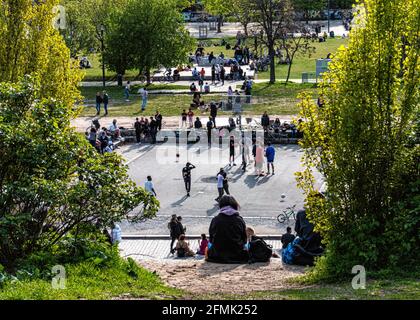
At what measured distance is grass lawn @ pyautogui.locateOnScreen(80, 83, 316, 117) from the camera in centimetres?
4606

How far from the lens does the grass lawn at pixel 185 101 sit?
151ft

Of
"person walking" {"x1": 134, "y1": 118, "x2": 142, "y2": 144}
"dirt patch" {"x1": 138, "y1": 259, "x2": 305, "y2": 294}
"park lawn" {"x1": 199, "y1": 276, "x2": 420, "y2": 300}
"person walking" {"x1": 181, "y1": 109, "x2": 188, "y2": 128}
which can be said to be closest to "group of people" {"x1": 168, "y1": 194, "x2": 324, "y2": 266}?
"dirt patch" {"x1": 138, "y1": 259, "x2": 305, "y2": 294}

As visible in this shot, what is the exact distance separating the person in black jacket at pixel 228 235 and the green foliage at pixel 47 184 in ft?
5.97

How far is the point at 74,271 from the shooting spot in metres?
15.5

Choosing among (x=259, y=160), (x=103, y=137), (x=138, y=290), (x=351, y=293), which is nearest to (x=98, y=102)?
(x=103, y=137)

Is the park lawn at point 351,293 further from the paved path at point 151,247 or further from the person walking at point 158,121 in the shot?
the person walking at point 158,121

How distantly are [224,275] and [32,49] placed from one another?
9.37 m

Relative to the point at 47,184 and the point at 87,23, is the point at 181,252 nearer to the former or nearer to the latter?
the point at 47,184

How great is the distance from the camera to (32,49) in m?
24.1

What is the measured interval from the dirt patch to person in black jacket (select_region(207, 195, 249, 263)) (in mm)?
209

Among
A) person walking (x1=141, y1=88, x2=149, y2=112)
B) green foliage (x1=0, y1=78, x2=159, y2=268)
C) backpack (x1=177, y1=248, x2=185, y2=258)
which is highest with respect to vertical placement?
green foliage (x1=0, y1=78, x2=159, y2=268)

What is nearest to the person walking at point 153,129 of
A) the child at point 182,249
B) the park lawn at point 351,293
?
the child at point 182,249

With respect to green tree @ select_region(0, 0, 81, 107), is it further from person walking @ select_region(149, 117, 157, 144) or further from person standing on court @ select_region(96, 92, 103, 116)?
person standing on court @ select_region(96, 92, 103, 116)
